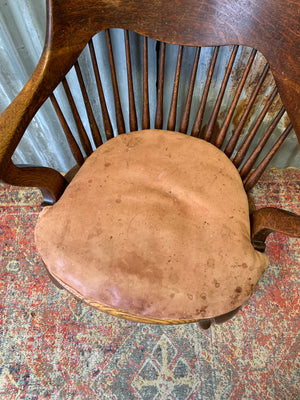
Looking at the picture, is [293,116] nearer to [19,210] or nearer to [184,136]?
[184,136]

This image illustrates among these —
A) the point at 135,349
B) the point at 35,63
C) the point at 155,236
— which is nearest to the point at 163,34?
the point at 35,63

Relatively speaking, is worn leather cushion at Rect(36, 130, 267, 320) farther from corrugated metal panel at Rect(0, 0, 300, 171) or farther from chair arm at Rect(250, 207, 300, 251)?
corrugated metal panel at Rect(0, 0, 300, 171)

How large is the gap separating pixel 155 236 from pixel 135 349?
66 cm

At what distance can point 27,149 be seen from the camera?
1.44 meters

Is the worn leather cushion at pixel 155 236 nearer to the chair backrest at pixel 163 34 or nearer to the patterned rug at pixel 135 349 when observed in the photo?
the chair backrest at pixel 163 34

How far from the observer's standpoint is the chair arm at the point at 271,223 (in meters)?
0.68

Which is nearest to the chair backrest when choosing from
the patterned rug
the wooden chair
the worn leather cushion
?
the wooden chair

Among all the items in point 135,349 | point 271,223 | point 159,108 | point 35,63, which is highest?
point 35,63

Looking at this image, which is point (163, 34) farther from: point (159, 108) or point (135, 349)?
point (135, 349)

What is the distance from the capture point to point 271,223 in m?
0.74

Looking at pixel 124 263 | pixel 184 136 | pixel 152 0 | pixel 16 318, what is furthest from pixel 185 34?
pixel 16 318

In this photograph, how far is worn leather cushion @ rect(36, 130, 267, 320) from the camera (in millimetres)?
727

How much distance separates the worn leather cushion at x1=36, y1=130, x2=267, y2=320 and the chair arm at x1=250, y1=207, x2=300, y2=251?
0.03m

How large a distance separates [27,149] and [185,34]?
907 millimetres
